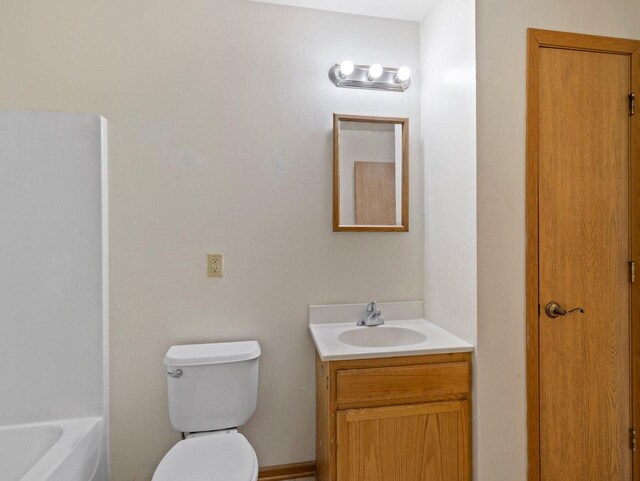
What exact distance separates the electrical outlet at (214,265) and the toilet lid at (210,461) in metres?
→ 0.74

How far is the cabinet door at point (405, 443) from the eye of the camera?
1409mm

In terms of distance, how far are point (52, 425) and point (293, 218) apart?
1.41 m

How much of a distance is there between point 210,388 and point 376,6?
2.10 meters

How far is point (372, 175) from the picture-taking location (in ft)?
6.23

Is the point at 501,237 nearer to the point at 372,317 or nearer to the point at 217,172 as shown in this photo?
the point at 372,317

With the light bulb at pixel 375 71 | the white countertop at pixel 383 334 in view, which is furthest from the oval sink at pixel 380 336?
the light bulb at pixel 375 71

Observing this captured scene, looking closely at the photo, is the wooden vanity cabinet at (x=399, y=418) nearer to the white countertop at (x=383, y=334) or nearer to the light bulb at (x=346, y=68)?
the white countertop at (x=383, y=334)

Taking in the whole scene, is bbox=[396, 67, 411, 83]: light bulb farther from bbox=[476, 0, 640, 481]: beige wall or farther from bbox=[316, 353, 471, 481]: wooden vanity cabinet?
bbox=[316, 353, 471, 481]: wooden vanity cabinet

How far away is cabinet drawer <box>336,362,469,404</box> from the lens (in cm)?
142

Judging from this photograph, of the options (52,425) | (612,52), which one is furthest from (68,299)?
(612,52)

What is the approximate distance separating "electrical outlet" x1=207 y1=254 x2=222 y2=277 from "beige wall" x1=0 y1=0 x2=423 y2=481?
37 mm

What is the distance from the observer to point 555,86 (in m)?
1.53

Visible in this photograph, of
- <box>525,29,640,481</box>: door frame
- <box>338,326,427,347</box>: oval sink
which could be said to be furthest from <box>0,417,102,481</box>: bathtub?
<box>525,29,640,481</box>: door frame

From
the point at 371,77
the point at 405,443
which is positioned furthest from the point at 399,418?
the point at 371,77
